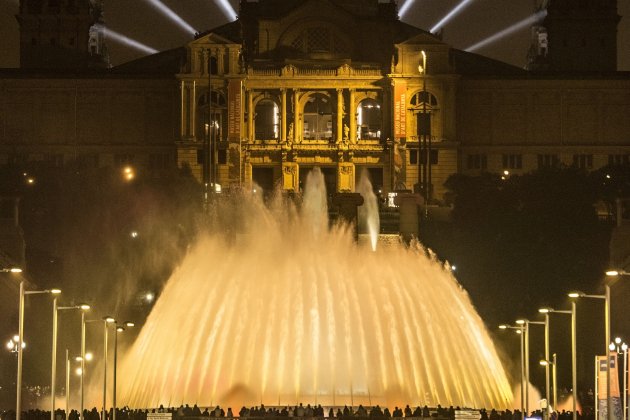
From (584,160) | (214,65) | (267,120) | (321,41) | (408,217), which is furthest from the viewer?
(321,41)

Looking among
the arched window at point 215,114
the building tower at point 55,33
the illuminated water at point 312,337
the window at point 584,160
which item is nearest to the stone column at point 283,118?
the arched window at point 215,114

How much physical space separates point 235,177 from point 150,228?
Answer: 30.8 metres

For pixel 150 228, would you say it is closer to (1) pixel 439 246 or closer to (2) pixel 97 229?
(2) pixel 97 229

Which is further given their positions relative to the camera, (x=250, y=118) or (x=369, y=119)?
(x=369, y=119)

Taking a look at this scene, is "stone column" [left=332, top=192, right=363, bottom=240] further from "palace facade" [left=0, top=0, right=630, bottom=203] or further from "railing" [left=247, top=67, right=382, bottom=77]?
"railing" [left=247, top=67, right=382, bottom=77]

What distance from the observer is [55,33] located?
163 metres

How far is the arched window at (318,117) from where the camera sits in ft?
478

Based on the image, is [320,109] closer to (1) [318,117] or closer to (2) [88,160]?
(1) [318,117]

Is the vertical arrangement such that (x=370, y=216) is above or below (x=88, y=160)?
below

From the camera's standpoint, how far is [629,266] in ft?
312

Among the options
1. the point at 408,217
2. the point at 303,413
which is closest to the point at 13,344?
the point at 303,413

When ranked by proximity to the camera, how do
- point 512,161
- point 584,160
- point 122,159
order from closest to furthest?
point 122,159 < point 584,160 < point 512,161

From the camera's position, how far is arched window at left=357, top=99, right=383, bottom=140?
477 ft

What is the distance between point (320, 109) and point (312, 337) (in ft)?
249
